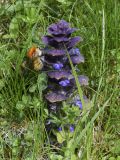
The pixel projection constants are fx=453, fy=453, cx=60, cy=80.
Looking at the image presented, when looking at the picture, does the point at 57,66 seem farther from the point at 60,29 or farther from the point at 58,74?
the point at 60,29

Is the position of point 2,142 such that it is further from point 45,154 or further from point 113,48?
point 113,48

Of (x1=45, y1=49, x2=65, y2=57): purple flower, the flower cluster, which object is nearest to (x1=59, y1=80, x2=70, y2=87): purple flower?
the flower cluster

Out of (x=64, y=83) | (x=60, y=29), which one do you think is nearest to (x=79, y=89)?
(x=64, y=83)

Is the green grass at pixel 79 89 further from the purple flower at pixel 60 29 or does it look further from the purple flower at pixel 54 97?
the purple flower at pixel 60 29

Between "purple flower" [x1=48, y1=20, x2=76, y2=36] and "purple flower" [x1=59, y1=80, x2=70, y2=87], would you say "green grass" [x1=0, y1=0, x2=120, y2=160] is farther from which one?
"purple flower" [x1=48, y1=20, x2=76, y2=36]

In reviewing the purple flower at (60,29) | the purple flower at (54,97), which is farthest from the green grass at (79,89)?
the purple flower at (60,29)

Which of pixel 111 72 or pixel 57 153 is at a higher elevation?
pixel 111 72

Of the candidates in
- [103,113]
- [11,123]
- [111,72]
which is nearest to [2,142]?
[11,123]

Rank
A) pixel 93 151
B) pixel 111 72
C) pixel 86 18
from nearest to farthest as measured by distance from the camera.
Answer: pixel 93 151 < pixel 111 72 < pixel 86 18
